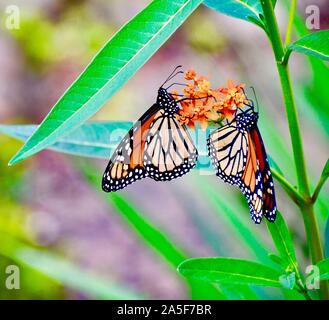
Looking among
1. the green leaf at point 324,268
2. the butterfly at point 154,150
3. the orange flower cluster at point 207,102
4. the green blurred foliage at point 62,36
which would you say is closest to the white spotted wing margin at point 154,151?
the butterfly at point 154,150

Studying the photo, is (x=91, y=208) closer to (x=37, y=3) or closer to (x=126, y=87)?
(x=126, y=87)

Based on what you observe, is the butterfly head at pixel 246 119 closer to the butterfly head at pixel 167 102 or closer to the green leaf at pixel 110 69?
the butterfly head at pixel 167 102

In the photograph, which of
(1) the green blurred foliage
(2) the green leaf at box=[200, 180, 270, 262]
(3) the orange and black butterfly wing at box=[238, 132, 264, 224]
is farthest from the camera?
(1) the green blurred foliage

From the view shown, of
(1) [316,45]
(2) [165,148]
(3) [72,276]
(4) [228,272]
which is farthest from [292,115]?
(3) [72,276]

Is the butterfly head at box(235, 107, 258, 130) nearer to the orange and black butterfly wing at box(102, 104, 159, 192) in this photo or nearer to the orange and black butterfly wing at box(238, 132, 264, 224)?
the orange and black butterfly wing at box(238, 132, 264, 224)

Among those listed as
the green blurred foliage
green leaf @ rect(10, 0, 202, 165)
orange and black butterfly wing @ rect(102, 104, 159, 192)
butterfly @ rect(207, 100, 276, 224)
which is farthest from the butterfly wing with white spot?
the green blurred foliage

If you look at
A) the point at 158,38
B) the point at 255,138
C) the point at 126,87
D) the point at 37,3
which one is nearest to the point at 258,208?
the point at 255,138
